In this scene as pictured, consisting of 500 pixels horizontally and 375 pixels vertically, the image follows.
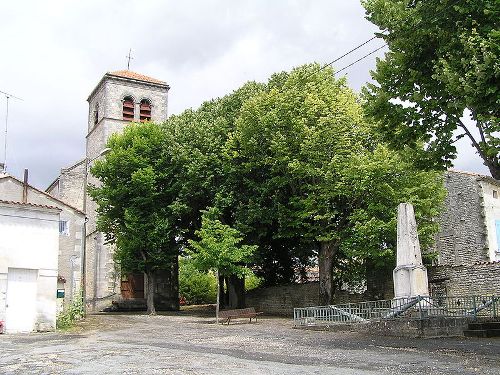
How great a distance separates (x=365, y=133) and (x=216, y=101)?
10076 millimetres

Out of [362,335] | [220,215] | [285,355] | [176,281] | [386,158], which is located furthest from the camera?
[176,281]

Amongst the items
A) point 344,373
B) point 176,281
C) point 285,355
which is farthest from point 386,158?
point 176,281

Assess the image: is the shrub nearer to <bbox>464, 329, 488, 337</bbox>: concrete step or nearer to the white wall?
<bbox>464, 329, 488, 337</bbox>: concrete step

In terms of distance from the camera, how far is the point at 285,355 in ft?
39.0

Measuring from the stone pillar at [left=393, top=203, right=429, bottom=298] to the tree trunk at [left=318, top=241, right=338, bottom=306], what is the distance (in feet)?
22.6

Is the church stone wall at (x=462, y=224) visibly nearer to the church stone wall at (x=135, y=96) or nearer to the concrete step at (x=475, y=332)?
the concrete step at (x=475, y=332)

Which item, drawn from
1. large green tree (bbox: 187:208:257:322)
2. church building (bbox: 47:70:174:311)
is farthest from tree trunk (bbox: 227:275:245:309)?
church building (bbox: 47:70:174:311)

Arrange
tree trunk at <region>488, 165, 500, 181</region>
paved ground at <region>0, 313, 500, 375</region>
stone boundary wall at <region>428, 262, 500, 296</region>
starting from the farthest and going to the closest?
stone boundary wall at <region>428, 262, 500, 296</region> → tree trunk at <region>488, 165, 500, 181</region> → paved ground at <region>0, 313, 500, 375</region>

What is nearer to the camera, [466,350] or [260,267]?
[466,350]

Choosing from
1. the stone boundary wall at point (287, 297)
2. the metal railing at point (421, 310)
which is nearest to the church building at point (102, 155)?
the stone boundary wall at point (287, 297)

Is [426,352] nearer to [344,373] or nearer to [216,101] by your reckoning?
[344,373]

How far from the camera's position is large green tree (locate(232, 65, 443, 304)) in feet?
79.6

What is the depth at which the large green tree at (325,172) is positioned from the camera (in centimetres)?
2425

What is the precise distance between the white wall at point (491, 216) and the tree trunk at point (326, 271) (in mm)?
8603
